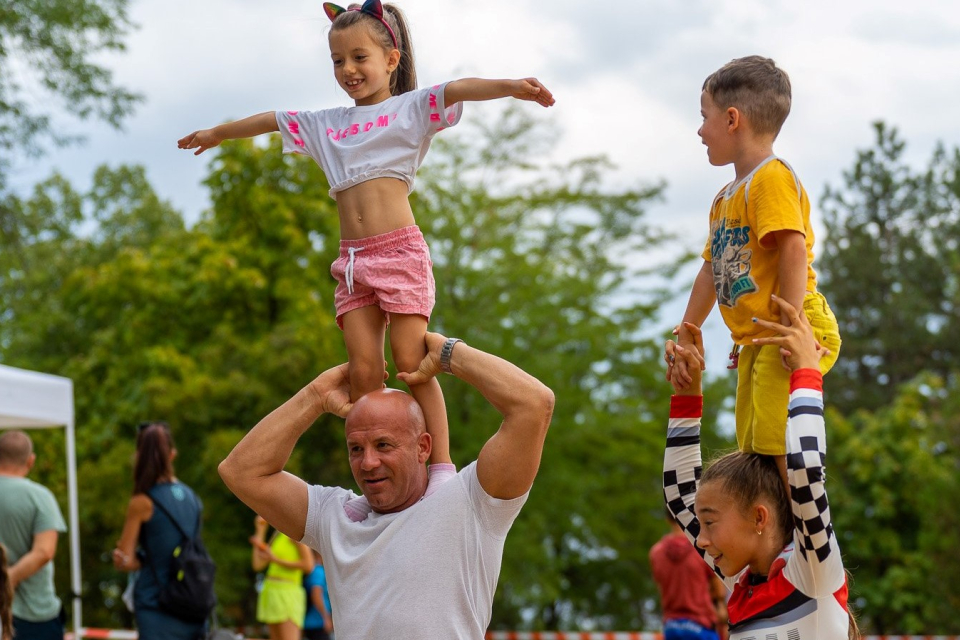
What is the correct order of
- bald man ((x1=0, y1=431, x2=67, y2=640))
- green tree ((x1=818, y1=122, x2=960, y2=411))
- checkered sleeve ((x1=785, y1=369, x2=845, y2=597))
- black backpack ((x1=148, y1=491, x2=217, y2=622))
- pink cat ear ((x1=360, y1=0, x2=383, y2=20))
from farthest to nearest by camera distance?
green tree ((x1=818, y1=122, x2=960, y2=411)) < bald man ((x1=0, y1=431, x2=67, y2=640)) < black backpack ((x1=148, y1=491, x2=217, y2=622)) < pink cat ear ((x1=360, y1=0, x2=383, y2=20)) < checkered sleeve ((x1=785, y1=369, x2=845, y2=597))

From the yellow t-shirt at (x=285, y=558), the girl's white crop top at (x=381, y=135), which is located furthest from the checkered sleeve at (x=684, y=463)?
the yellow t-shirt at (x=285, y=558)

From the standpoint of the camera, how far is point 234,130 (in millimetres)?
3861

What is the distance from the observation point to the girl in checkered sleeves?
8.41ft

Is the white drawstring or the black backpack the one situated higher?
the white drawstring

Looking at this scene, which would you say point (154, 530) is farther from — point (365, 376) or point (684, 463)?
point (684, 463)

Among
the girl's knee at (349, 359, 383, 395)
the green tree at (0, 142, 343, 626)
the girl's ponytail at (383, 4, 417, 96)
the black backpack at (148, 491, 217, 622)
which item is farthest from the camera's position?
the green tree at (0, 142, 343, 626)

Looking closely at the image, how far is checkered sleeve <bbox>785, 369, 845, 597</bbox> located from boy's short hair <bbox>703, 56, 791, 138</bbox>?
88 cm

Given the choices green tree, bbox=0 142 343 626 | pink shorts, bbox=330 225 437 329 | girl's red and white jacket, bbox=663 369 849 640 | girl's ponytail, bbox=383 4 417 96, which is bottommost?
girl's red and white jacket, bbox=663 369 849 640

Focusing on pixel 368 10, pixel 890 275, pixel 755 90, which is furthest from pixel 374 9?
pixel 890 275

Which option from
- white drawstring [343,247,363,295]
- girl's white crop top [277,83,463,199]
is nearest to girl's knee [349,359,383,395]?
white drawstring [343,247,363,295]

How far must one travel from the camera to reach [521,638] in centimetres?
1802

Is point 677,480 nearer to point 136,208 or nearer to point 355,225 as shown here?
point 355,225

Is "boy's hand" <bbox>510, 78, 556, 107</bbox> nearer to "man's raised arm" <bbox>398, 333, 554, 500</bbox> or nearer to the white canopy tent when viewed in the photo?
"man's raised arm" <bbox>398, 333, 554, 500</bbox>

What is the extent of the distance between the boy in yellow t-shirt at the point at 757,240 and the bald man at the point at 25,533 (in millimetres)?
4574
